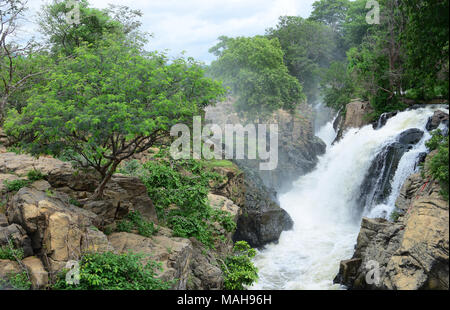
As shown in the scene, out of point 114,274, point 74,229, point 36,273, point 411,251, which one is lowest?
point 411,251

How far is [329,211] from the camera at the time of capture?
21.3 m

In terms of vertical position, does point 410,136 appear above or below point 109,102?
below

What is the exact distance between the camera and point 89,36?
18203mm

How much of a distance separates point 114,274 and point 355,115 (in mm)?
22294

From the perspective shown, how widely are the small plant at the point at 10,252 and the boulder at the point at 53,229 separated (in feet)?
1.32

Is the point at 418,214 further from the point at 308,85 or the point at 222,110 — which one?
the point at 308,85

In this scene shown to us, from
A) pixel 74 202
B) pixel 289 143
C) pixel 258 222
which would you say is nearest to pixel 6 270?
pixel 74 202

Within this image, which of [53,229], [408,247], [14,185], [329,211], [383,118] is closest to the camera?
[53,229]

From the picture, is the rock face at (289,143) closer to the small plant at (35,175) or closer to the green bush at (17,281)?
the small plant at (35,175)

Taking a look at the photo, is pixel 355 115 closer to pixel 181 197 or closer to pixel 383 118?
pixel 383 118

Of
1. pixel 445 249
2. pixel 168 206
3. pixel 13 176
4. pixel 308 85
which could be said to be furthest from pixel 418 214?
pixel 308 85

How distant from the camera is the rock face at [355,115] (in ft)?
82.0

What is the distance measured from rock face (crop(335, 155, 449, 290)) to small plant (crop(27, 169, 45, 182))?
416 inches
